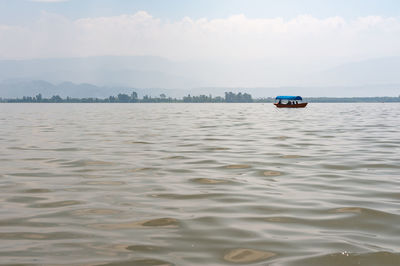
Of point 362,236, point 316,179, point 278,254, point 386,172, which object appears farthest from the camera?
point 386,172

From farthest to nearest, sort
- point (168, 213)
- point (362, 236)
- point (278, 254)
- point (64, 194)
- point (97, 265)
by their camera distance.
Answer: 1. point (64, 194)
2. point (168, 213)
3. point (362, 236)
4. point (278, 254)
5. point (97, 265)

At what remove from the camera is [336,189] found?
9.02m

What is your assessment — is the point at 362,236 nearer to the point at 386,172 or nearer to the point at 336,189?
the point at 336,189

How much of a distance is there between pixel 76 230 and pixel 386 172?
8.78 metres

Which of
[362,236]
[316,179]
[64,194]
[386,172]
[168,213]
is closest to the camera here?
[362,236]

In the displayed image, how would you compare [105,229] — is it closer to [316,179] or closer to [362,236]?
[362,236]

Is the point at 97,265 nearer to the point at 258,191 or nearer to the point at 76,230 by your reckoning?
the point at 76,230

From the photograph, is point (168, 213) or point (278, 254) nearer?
point (278, 254)

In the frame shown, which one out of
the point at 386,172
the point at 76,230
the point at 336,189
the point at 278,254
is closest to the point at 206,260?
the point at 278,254

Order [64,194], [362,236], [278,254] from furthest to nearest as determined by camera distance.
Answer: [64,194]
[362,236]
[278,254]

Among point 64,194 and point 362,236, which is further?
point 64,194

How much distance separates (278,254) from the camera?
511cm

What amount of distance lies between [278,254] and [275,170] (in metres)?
6.54

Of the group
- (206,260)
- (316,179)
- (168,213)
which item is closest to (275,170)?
(316,179)
